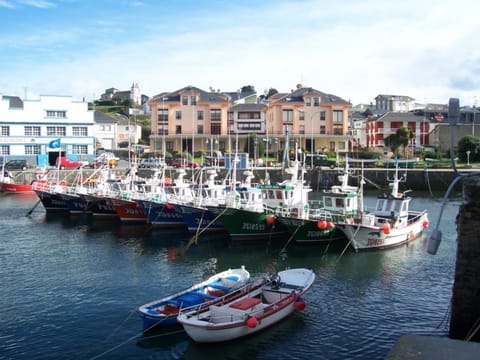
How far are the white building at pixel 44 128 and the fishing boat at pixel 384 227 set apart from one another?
54704 millimetres

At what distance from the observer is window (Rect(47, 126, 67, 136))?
247 feet

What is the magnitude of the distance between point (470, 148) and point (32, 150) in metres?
61.7

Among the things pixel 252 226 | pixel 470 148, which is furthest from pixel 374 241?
pixel 470 148

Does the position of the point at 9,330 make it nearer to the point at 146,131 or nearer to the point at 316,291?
the point at 316,291

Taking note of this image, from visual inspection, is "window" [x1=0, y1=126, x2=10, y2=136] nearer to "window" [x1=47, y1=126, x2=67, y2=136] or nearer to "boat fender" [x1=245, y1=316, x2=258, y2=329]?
"window" [x1=47, y1=126, x2=67, y2=136]

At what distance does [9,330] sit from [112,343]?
157 inches

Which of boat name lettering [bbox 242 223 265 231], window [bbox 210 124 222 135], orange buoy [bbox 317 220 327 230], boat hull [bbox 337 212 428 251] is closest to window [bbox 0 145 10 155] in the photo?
window [bbox 210 124 222 135]

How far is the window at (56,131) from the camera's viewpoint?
75312mm

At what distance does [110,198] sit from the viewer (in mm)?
41656

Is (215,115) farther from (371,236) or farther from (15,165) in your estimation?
(371,236)

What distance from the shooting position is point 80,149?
77750mm

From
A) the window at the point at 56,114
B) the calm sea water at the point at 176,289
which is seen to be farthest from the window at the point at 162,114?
the calm sea water at the point at 176,289

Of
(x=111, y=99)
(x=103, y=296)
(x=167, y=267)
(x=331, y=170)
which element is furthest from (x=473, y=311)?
(x=111, y=99)

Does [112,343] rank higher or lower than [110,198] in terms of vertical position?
lower
